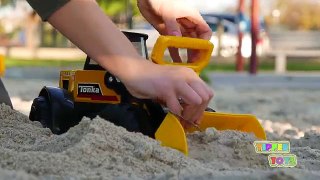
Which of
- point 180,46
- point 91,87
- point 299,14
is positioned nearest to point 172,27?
point 180,46

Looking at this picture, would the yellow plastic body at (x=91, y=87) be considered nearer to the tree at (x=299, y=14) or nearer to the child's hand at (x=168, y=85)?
the child's hand at (x=168, y=85)

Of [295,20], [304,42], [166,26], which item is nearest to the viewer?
[166,26]

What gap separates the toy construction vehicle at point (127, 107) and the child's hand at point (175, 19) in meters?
0.07

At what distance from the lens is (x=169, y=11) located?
→ 2107 mm

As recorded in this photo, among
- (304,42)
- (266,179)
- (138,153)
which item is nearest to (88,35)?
(138,153)

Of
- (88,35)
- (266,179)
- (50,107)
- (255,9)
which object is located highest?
(255,9)

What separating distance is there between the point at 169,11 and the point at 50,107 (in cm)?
49

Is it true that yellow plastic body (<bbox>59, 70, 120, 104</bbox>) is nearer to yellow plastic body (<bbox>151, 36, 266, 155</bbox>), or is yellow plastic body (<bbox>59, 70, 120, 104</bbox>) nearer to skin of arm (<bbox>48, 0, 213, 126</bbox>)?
yellow plastic body (<bbox>151, 36, 266, 155</bbox>)

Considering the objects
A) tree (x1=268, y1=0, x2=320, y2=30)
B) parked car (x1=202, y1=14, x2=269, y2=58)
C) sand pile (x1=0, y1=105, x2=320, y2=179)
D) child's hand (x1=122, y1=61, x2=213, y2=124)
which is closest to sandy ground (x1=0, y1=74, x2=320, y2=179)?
sand pile (x1=0, y1=105, x2=320, y2=179)

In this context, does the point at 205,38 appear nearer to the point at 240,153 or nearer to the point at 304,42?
the point at 240,153

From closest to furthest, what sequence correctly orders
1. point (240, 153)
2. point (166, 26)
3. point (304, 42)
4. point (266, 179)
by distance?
point (266, 179) → point (240, 153) → point (166, 26) → point (304, 42)

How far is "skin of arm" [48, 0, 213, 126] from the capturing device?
170cm

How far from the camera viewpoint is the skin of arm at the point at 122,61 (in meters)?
1.70

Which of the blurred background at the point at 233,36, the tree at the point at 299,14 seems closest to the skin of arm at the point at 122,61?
the blurred background at the point at 233,36
